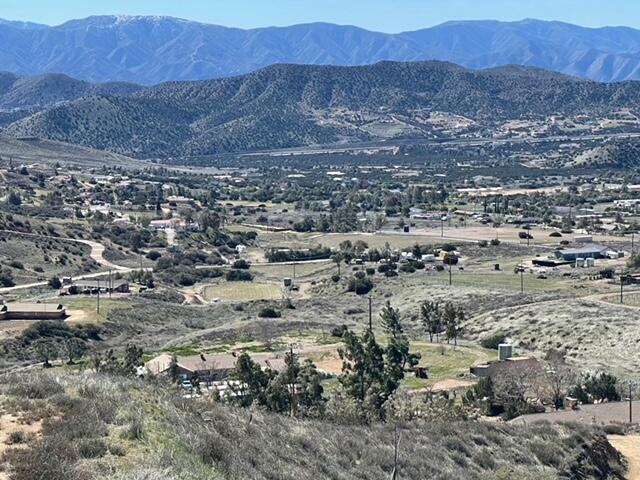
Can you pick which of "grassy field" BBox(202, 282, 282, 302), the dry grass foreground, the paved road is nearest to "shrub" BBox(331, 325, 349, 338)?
"grassy field" BBox(202, 282, 282, 302)

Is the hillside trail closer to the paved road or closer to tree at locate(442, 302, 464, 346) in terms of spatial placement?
tree at locate(442, 302, 464, 346)

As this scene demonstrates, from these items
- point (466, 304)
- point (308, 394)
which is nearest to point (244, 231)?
point (466, 304)

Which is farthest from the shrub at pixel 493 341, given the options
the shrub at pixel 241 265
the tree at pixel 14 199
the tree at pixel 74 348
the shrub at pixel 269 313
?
the tree at pixel 14 199

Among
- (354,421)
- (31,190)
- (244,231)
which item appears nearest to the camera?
(354,421)

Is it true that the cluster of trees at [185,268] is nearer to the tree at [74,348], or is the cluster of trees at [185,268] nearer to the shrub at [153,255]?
the shrub at [153,255]

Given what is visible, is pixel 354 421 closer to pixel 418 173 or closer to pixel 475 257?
pixel 475 257

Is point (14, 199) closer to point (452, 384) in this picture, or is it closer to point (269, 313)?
point (269, 313)
